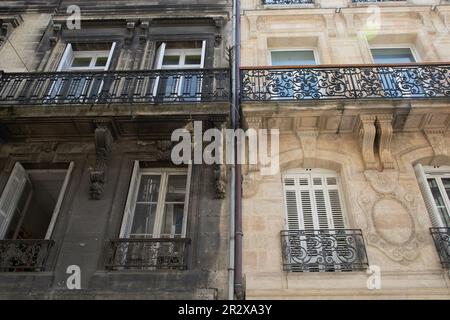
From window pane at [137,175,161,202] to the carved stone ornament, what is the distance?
3117 millimetres

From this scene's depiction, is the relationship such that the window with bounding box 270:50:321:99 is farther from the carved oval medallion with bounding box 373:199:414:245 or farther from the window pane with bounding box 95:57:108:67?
the window pane with bounding box 95:57:108:67

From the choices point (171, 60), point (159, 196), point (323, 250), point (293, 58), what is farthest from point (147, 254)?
point (293, 58)

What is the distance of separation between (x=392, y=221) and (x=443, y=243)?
2.23 feet

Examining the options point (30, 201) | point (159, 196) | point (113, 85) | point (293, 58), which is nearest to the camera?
point (159, 196)

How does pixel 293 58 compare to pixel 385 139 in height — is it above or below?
above

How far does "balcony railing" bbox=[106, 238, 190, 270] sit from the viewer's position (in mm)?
5297

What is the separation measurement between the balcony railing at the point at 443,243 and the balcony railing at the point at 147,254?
3.33 meters

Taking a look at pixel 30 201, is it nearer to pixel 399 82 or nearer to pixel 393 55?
pixel 399 82

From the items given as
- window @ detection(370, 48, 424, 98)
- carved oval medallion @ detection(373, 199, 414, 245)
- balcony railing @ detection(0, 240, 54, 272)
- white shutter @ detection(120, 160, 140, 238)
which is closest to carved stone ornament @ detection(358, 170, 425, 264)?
carved oval medallion @ detection(373, 199, 414, 245)

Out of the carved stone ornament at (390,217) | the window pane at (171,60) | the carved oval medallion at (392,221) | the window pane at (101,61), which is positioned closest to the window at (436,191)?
the carved stone ornament at (390,217)

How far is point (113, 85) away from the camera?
7051mm
